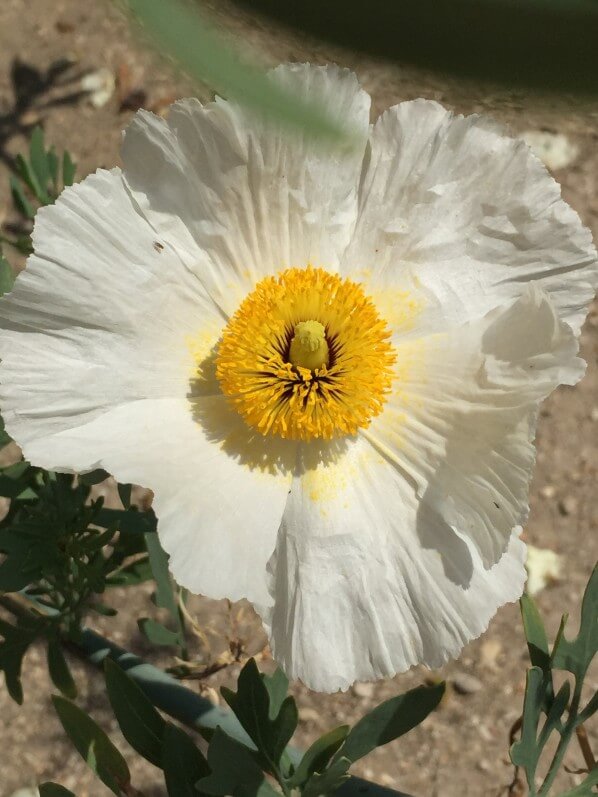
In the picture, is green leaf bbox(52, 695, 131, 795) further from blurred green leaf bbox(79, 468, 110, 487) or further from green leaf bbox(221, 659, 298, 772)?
blurred green leaf bbox(79, 468, 110, 487)

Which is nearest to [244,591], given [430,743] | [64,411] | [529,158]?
[64,411]

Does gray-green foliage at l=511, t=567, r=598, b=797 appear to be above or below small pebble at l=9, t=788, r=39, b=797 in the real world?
above

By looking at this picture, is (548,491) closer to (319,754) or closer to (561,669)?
(561,669)

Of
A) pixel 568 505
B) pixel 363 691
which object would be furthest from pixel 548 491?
pixel 363 691

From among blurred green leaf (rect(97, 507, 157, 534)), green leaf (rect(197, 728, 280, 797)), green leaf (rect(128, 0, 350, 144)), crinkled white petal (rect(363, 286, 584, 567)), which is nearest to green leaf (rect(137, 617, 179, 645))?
blurred green leaf (rect(97, 507, 157, 534))

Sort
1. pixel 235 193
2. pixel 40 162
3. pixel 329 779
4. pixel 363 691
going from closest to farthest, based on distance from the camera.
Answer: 1. pixel 329 779
2. pixel 235 193
3. pixel 40 162
4. pixel 363 691

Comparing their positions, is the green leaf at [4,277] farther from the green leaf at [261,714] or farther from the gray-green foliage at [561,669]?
the gray-green foliage at [561,669]
